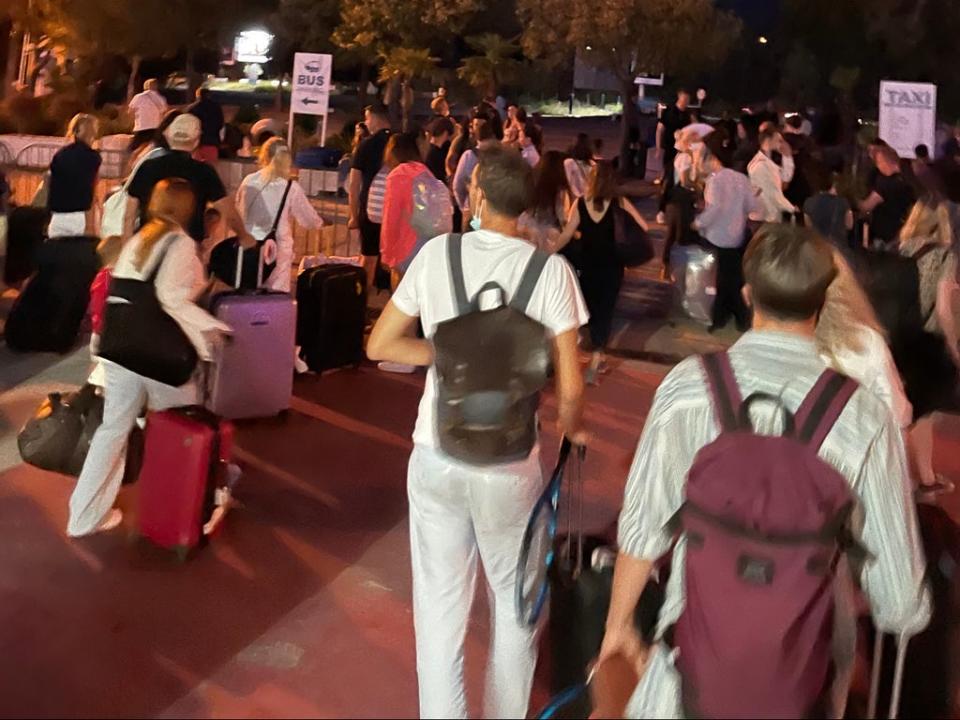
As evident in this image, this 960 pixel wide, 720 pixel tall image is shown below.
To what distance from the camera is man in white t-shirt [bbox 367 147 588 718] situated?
143 inches

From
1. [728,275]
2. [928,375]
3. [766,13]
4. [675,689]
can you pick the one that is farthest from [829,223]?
[766,13]

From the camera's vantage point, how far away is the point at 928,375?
640 centimetres

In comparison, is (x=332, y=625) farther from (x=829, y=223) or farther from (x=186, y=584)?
(x=829, y=223)

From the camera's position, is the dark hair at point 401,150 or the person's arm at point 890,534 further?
the dark hair at point 401,150

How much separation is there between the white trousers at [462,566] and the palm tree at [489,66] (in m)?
24.2

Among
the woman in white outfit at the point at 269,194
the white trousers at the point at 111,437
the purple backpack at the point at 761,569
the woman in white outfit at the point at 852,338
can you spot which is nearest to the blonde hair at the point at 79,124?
the woman in white outfit at the point at 269,194

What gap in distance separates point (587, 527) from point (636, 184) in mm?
18327

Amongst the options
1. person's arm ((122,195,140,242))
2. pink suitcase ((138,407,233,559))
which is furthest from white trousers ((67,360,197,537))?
person's arm ((122,195,140,242))

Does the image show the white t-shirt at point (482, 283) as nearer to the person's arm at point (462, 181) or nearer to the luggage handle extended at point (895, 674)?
the luggage handle extended at point (895, 674)

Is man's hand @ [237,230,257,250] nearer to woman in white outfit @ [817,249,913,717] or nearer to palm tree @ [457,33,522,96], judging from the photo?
woman in white outfit @ [817,249,913,717]

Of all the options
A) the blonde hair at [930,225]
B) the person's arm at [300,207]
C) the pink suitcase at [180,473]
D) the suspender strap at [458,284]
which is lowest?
the pink suitcase at [180,473]

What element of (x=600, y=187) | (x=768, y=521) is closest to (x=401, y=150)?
(x=600, y=187)

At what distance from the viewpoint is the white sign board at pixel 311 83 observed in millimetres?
14242

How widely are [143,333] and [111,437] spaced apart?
562 mm
